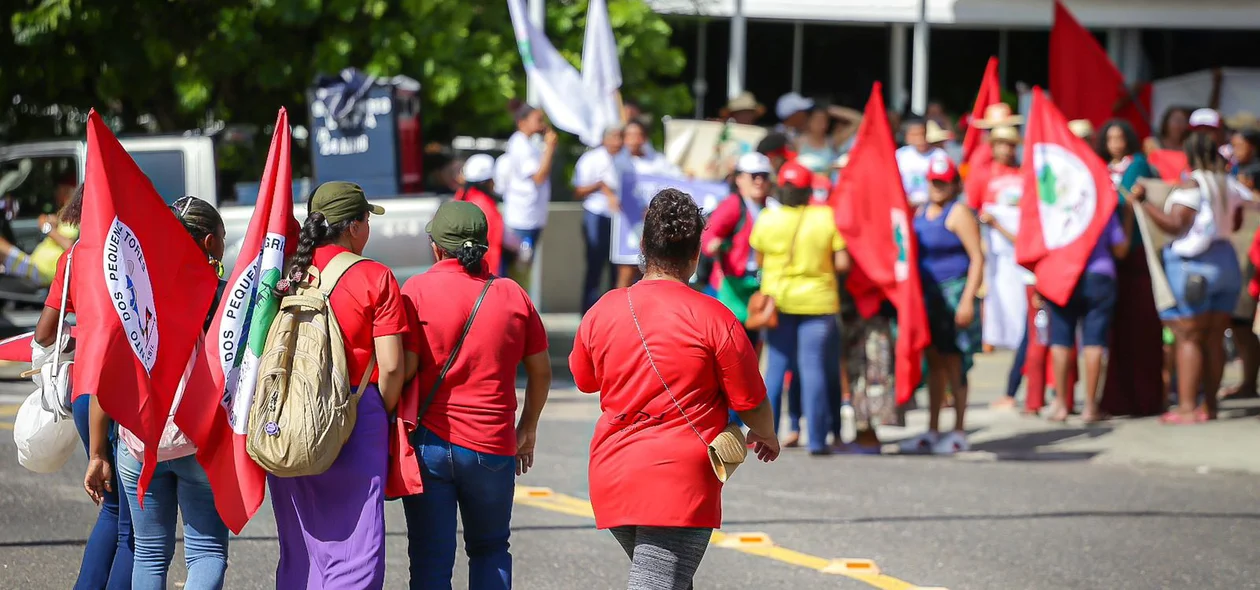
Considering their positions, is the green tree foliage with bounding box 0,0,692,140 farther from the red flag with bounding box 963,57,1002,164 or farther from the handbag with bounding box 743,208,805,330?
the handbag with bounding box 743,208,805,330

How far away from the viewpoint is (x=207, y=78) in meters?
15.7

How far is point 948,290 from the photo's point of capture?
9.90 metres

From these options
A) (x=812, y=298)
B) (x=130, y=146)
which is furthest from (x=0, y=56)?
(x=812, y=298)

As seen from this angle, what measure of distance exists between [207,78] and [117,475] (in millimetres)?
11096

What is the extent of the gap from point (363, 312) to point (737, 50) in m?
23.0

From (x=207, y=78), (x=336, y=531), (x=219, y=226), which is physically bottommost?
(x=336, y=531)

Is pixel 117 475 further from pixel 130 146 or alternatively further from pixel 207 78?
pixel 207 78

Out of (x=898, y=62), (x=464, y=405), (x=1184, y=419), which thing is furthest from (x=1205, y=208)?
(x=898, y=62)

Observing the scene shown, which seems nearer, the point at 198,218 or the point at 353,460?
the point at 353,460

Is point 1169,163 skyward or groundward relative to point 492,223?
skyward

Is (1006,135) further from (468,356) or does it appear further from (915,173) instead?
(468,356)

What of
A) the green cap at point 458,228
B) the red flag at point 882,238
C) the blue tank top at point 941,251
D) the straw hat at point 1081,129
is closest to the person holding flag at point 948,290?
the blue tank top at point 941,251

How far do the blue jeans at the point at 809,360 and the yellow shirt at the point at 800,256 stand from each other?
0.11 meters

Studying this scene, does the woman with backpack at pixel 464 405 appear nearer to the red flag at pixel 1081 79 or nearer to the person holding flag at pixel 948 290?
the person holding flag at pixel 948 290
